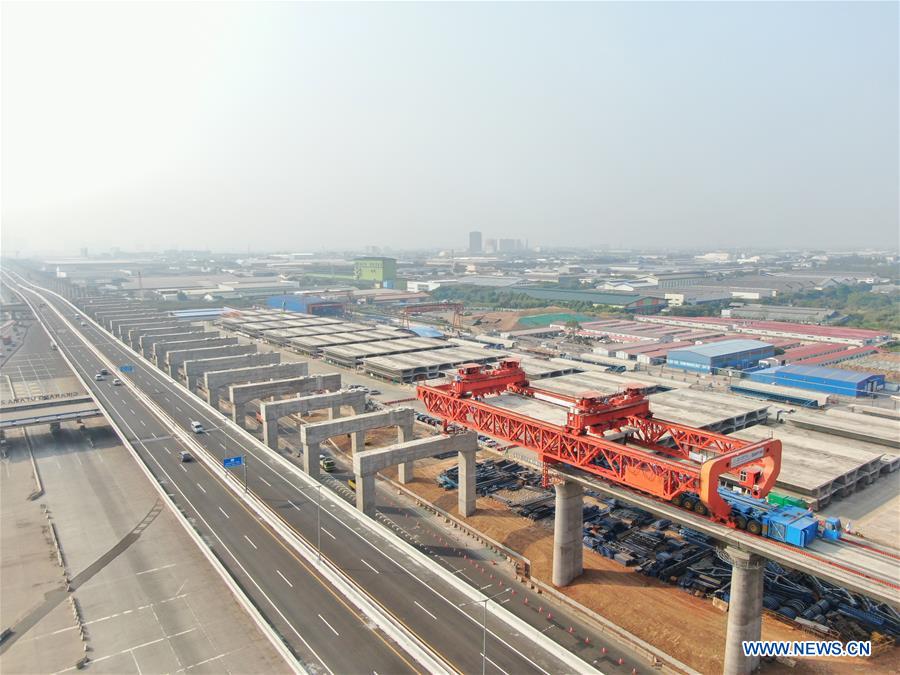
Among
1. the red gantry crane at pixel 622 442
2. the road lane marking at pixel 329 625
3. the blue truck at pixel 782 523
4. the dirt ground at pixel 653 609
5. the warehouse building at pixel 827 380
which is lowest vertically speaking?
the dirt ground at pixel 653 609

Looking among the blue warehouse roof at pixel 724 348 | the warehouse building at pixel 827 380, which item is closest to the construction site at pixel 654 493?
the warehouse building at pixel 827 380

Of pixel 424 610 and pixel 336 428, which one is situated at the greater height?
pixel 336 428

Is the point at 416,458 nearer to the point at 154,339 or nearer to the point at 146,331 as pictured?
the point at 154,339

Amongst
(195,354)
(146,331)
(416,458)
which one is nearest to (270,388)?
(416,458)

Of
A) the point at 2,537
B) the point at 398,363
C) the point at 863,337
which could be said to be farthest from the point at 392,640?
the point at 863,337

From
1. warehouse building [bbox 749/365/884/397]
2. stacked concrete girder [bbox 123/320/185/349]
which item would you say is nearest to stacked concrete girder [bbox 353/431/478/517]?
warehouse building [bbox 749/365/884/397]

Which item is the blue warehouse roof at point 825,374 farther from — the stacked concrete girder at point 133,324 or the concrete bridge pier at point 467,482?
the stacked concrete girder at point 133,324

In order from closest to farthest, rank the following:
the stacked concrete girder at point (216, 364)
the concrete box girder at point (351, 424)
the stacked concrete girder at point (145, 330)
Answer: the concrete box girder at point (351, 424)
the stacked concrete girder at point (216, 364)
the stacked concrete girder at point (145, 330)
